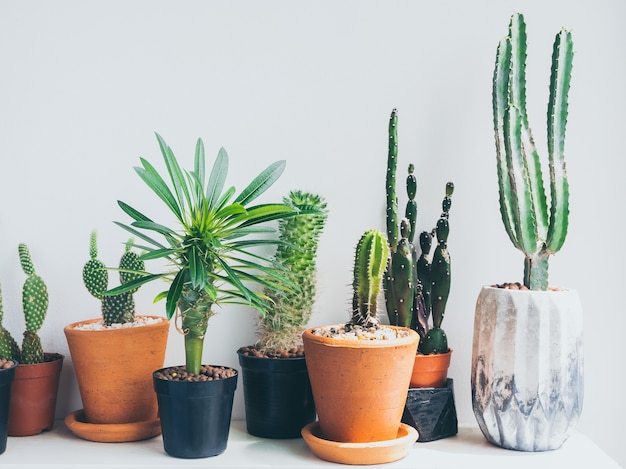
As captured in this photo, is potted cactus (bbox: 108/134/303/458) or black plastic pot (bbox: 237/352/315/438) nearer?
potted cactus (bbox: 108/134/303/458)

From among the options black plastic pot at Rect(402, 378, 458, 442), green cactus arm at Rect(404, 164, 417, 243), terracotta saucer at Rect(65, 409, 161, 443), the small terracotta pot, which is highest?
green cactus arm at Rect(404, 164, 417, 243)

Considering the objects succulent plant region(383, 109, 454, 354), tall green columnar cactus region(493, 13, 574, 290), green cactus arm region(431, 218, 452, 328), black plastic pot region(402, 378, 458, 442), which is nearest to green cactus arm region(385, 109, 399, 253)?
succulent plant region(383, 109, 454, 354)

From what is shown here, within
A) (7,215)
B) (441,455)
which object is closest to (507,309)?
(441,455)

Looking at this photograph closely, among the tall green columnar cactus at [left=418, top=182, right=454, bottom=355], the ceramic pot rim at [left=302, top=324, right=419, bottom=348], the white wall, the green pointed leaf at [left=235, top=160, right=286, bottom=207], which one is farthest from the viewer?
the white wall

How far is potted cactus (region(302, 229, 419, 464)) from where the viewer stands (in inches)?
51.7

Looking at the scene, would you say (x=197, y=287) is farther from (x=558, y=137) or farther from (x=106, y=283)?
(x=558, y=137)

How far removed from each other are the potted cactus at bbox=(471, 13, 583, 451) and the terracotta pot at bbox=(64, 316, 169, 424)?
29.1 inches

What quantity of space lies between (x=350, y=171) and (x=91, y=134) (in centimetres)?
65

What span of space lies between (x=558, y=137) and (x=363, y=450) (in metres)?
0.80

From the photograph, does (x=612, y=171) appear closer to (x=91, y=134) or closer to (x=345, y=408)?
(x=345, y=408)

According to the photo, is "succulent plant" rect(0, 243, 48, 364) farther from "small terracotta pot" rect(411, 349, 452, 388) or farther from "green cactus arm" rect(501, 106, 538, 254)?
"green cactus arm" rect(501, 106, 538, 254)

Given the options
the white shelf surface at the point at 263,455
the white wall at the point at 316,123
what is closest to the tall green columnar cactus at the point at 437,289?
the white wall at the point at 316,123

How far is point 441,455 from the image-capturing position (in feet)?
4.57

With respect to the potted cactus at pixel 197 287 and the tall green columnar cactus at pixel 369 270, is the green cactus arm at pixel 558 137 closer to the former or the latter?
the tall green columnar cactus at pixel 369 270
